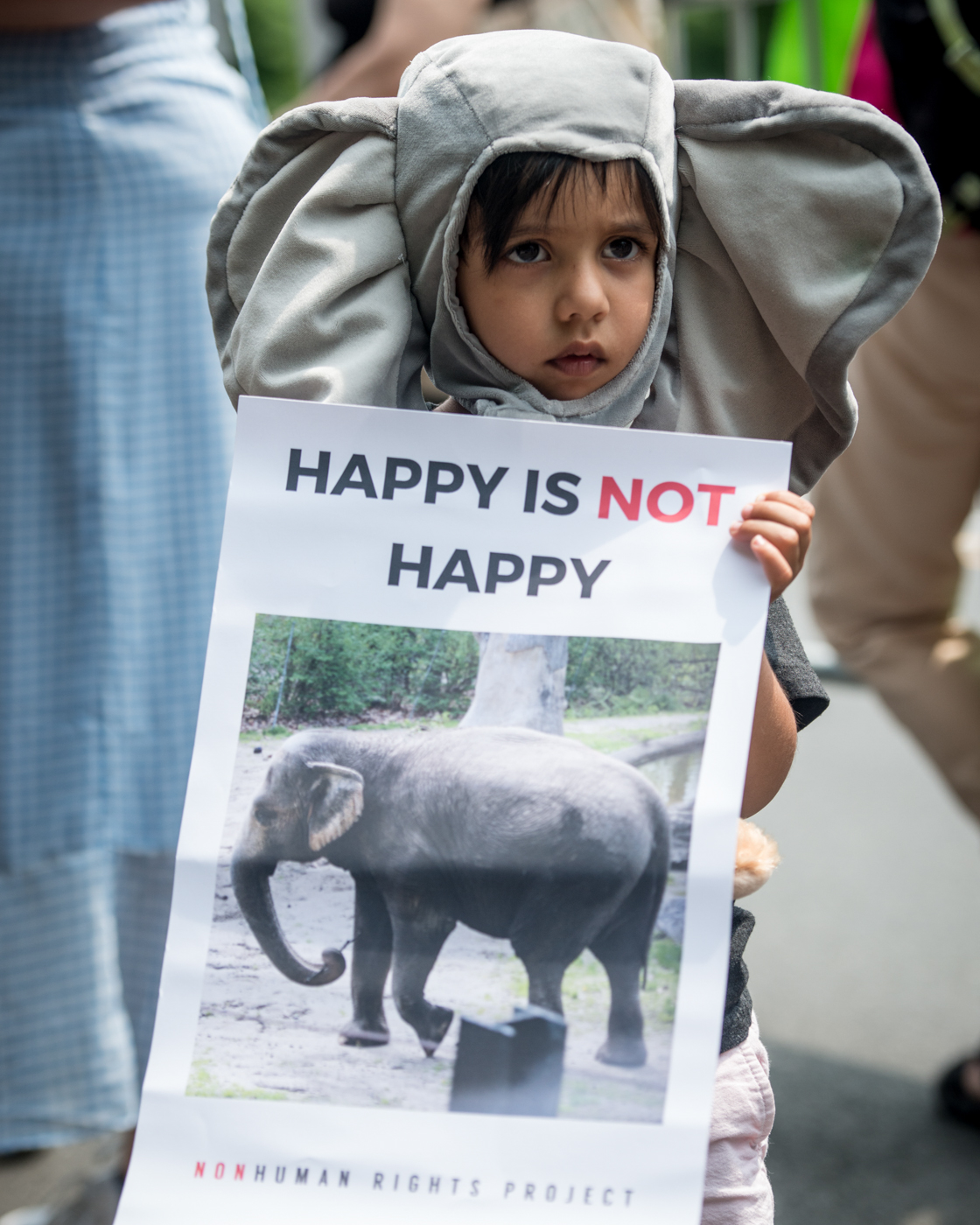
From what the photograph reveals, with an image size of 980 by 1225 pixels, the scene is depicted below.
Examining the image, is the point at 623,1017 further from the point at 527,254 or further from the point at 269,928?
the point at 527,254

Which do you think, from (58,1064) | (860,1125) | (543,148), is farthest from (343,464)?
(860,1125)

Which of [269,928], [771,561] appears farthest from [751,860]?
[269,928]

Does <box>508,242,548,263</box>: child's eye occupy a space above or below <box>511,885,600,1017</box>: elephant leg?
above

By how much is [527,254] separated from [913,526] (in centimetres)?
118

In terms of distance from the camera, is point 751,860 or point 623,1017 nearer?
point 623,1017

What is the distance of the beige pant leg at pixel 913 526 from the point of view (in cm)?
182

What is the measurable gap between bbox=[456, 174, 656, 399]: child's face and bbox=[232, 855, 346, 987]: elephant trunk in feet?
1.34

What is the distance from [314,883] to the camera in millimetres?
829

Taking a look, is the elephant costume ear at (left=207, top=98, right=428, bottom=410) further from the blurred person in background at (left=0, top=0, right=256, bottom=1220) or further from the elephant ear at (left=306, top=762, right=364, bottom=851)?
the blurred person in background at (left=0, top=0, right=256, bottom=1220)

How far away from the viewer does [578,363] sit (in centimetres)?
96

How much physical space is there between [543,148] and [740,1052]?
2.22 feet

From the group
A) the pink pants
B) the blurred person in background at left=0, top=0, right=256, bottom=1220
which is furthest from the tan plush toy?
the blurred person in background at left=0, top=0, right=256, bottom=1220

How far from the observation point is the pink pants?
3.20 feet

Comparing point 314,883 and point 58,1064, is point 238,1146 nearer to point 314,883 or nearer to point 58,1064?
point 314,883
